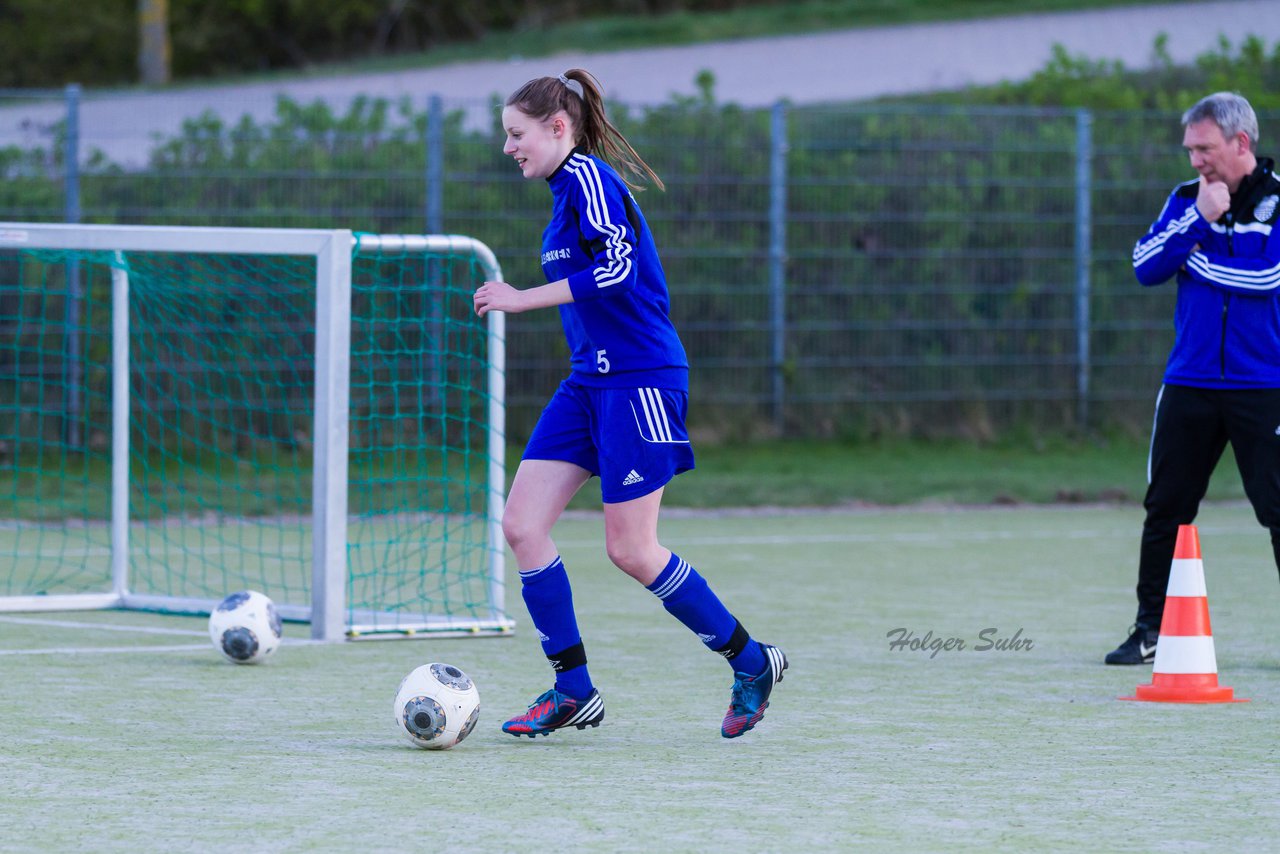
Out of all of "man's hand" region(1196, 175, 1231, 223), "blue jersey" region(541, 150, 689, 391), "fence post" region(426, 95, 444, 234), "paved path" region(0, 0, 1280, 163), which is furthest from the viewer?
"paved path" region(0, 0, 1280, 163)

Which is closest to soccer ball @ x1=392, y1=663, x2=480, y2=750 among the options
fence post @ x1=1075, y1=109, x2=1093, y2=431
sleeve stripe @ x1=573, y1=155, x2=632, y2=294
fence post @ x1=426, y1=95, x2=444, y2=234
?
sleeve stripe @ x1=573, y1=155, x2=632, y2=294

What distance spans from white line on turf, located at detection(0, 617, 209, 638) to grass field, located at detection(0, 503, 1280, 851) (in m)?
0.02

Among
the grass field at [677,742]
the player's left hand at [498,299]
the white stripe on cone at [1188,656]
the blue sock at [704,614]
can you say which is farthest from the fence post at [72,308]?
the white stripe on cone at [1188,656]

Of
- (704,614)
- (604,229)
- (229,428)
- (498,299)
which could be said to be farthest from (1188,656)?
(229,428)

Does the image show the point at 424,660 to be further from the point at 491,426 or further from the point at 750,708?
the point at 750,708

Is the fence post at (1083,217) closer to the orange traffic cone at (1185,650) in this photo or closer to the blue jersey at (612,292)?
the orange traffic cone at (1185,650)

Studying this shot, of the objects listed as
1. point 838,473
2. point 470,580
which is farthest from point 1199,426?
point 838,473

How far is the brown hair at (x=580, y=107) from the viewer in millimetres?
5367

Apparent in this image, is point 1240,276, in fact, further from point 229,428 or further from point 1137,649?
point 229,428

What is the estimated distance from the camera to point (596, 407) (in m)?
5.41

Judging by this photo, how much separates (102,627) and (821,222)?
842 cm

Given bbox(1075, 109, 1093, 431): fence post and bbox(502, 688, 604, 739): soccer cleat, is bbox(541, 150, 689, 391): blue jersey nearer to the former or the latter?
bbox(502, 688, 604, 739): soccer cleat

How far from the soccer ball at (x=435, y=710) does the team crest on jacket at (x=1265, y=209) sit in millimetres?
3225

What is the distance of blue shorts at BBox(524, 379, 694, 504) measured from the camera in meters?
5.32
